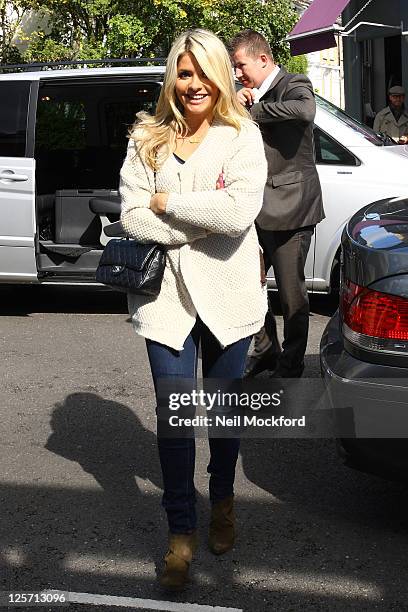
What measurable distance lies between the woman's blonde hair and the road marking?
1484 mm

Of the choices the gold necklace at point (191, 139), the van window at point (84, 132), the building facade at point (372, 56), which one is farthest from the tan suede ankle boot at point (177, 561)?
the building facade at point (372, 56)

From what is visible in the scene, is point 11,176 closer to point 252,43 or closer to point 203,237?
point 252,43

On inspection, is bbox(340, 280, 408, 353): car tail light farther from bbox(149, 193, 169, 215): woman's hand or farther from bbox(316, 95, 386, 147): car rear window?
bbox(316, 95, 386, 147): car rear window

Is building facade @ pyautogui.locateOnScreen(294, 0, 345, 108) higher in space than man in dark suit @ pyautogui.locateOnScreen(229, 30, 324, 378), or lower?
lower

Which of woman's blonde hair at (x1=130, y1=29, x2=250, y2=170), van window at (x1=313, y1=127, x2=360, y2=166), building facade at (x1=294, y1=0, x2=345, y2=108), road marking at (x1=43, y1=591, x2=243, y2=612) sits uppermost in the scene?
woman's blonde hair at (x1=130, y1=29, x2=250, y2=170)

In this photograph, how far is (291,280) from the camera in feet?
18.8

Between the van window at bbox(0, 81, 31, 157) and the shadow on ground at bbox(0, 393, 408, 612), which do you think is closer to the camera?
the shadow on ground at bbox(0, 393, 408, 612)

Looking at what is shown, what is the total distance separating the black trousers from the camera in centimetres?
569

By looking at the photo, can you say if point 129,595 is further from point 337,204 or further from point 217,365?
point 337,204

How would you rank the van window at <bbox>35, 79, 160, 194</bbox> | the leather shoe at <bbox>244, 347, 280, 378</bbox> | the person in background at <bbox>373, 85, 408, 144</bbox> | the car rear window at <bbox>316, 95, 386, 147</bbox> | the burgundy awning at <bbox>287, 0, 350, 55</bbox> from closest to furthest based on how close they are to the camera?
the leather shoe at <bbox>244, 347, 280, 378</bbox>, the car rear window at <bbox>316, 95, 386, 147</bbox>, the van window at <bbox>35, 79, 160, 194</bbox>, the person in background at <bbox>373, 85, 408, 144</bbox>, the burgundy awning at <bbox>287, 0, 350, 55</bbox>

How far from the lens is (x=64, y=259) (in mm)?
8477

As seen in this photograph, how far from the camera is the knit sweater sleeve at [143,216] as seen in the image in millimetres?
3568

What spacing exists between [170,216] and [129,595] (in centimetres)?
131

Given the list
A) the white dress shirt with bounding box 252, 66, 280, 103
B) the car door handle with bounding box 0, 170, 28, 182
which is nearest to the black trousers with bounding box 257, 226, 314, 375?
the white dress shirt with bounding box 252, 66, 280, 103
